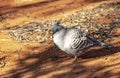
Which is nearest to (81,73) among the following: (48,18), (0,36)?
(0,36)

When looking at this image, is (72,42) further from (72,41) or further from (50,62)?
(50,62)

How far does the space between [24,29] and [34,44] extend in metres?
1.20

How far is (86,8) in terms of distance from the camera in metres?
10.8

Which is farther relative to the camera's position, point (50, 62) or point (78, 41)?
point (50, 62)

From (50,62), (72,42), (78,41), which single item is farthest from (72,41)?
(50,62)

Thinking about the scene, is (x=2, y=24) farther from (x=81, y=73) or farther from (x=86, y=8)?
(x=81, y=73)

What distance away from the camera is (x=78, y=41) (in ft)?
23.6

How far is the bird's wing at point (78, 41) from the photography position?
7.14m

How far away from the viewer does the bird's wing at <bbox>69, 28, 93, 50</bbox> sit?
714 centimetres

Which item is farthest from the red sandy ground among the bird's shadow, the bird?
the bird

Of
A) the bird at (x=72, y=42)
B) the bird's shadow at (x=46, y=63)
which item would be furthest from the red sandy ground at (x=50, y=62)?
the bird at (x=72, y=42)

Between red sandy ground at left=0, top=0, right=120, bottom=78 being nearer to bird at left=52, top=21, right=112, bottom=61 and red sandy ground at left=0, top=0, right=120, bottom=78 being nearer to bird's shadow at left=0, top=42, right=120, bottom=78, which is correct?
bird's shadow at left=0, top=42, right=120, bottom=78

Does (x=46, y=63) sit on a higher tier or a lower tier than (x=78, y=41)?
lower

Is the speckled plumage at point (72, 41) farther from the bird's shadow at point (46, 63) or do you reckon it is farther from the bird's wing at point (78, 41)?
the bird's shadow at point (46, 63)
